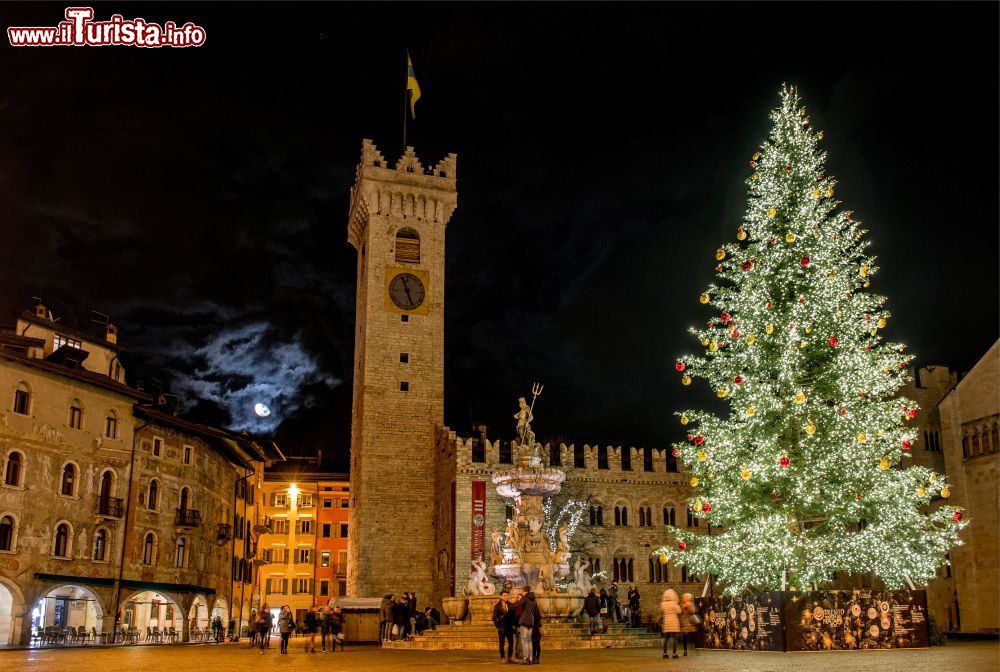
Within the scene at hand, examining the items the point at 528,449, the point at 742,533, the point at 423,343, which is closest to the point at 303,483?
the point at 423,343

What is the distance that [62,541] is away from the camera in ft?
111

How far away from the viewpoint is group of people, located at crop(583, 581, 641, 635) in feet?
90.9

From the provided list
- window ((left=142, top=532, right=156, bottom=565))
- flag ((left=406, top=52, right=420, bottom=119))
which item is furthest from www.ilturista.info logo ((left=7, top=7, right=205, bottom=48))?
flag ((left=406, top=52, right=420, bottom=119))

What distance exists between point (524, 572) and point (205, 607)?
23179 millimetres

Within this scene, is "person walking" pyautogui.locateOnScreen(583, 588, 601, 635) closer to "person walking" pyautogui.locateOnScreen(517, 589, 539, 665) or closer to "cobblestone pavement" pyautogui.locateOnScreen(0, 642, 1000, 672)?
"cobblestone pavement" pyautogui.locateOnScreen(0, 642, 1000, 672)

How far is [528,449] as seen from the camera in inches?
1177

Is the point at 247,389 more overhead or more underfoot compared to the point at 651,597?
more overhead

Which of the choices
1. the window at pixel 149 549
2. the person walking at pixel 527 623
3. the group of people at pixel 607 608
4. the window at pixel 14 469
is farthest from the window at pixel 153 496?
the person walking at pixel 527 623

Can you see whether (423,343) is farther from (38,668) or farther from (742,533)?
(38,668)

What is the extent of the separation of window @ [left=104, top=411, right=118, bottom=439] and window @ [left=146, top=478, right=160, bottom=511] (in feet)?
9.75

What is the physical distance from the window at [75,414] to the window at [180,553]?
785cm

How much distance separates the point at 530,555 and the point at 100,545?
1798cm

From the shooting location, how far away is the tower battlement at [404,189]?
49344 mm

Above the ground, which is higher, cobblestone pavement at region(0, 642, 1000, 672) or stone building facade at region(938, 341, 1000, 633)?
stone building facade at region(938, 341, 1000, 633)
